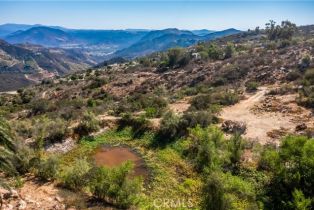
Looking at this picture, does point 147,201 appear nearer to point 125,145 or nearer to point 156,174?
point 156,174

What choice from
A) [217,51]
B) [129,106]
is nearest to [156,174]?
[129,106]

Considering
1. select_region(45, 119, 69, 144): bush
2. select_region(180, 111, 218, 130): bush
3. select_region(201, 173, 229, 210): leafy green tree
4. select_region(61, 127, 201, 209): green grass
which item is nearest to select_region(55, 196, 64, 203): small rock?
select_region(61, 127, 201, 209): green grass

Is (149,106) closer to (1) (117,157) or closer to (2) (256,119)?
(1) (117,157)

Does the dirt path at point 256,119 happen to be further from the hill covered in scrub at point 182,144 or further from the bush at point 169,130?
the bush at point 169,130

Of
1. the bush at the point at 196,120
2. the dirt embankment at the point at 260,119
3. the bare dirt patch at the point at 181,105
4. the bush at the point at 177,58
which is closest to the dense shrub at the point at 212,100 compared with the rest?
the dirt embankment at the point at 260,119

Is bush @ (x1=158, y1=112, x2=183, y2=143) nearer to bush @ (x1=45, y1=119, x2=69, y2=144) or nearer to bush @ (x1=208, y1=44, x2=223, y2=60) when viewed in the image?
bush @ (x1=45, y1=119, x2=69, y2=144)

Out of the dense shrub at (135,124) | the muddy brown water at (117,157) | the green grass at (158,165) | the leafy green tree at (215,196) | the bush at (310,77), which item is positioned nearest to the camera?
the leafy green tree at (215,196)
